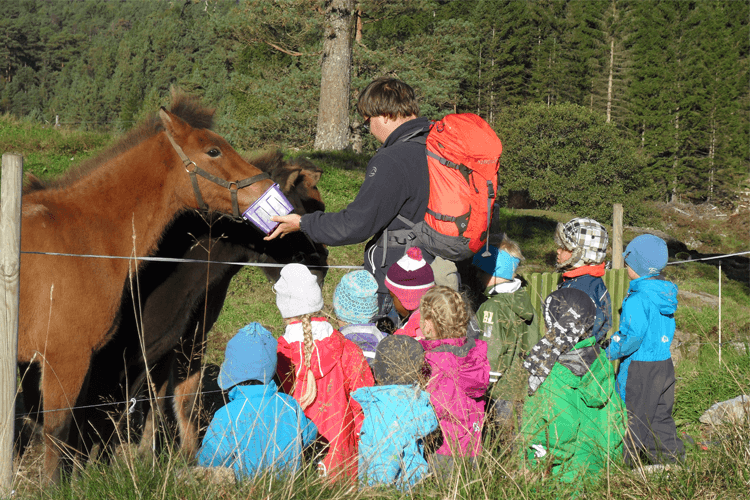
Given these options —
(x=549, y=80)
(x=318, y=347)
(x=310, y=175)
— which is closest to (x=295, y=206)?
(x=310, y=175)

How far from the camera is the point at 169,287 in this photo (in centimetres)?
364

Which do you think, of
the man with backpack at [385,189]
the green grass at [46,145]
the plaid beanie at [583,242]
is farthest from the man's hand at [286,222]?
the green grass at [46,145]

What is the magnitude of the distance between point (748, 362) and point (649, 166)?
3910 centimetres

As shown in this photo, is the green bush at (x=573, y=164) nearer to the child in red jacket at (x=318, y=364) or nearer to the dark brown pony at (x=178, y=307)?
the dark brown pony at (x=178, y=307)

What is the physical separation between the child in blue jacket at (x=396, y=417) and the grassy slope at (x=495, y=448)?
A: 166mm

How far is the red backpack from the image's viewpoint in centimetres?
278

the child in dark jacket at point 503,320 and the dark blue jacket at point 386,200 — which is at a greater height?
the dark blue jacket at point 386,200

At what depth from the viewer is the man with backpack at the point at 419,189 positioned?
2.79m

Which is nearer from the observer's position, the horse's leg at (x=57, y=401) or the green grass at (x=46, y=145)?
the horse's leg at (x=57, y=401)

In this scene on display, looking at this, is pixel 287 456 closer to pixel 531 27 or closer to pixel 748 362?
pixel 748 362

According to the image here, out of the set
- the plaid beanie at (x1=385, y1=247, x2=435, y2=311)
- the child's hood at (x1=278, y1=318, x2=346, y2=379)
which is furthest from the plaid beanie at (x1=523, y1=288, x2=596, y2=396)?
the child's hood at (x1=278, y1=318, x2=346, y2=379)

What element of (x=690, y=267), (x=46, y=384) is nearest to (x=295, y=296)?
(x=46, y=384)

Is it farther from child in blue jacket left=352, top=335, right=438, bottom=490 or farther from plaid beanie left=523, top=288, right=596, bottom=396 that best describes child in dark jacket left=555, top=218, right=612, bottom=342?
child in blue jacket left=352, top=335, right=438, bottom=490

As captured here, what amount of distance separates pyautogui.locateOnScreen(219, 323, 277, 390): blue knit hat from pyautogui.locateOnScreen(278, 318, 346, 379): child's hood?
0.25 m
